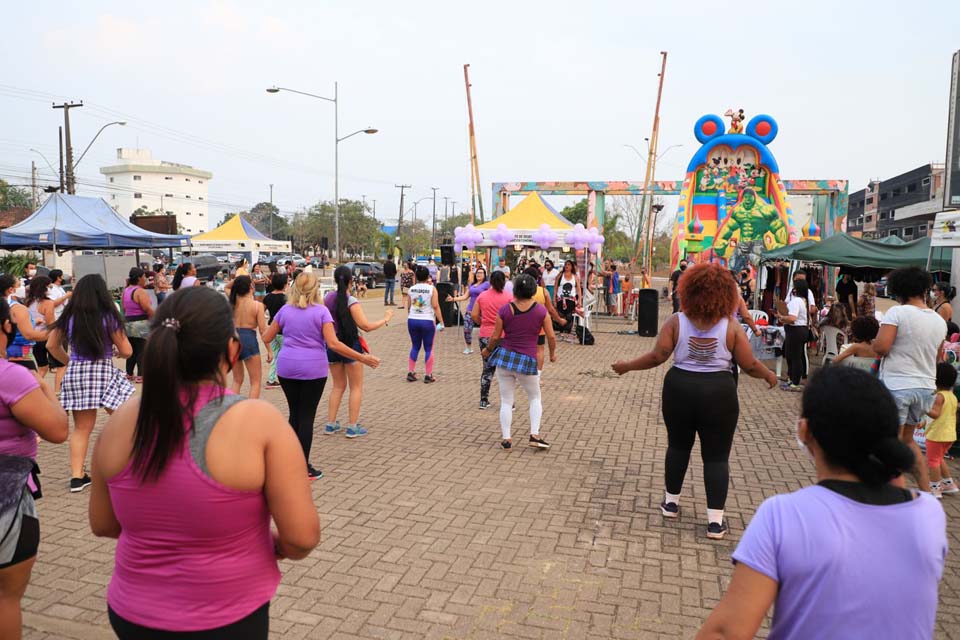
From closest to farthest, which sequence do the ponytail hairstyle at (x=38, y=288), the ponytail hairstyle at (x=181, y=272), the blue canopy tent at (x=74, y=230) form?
the ponytail hairstyle at (x=38, y=288) → the ponytail hairstyle at (x=181, y=272) → the blue canopy tent at (x=74, y=230)

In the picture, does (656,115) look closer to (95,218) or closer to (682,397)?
(95,218)

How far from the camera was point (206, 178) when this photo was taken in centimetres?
13612

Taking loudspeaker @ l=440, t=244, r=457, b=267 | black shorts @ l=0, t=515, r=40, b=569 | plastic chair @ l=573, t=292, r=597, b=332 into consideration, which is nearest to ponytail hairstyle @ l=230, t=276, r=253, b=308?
black shorts @ l=0, t=515, r=40, b=569

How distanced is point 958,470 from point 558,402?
4295mm

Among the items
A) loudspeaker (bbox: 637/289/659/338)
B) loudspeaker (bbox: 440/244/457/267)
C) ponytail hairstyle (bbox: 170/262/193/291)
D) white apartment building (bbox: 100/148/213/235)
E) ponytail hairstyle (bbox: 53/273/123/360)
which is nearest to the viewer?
ponytail hairstyle (bbox: 53/273/123/360)

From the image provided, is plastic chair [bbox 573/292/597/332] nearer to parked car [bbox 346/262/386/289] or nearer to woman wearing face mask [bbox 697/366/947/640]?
woman wearing face mask [bbox 697/366/947/640]

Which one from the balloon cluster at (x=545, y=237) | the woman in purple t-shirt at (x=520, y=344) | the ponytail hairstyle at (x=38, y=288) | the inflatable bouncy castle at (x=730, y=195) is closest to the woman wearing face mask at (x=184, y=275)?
the ponytail hairstyle at (x=38, y=288)

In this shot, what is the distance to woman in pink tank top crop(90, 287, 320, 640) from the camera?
6.03 feet

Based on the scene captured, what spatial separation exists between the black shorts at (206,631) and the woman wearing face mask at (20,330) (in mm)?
4657

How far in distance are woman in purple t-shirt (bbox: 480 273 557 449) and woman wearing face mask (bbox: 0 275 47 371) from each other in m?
3.99

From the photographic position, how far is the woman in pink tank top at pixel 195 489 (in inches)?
72.4

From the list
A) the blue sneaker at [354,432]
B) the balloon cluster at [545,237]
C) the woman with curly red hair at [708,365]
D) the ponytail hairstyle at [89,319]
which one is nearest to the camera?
the woman with curly red hair at [708,365]

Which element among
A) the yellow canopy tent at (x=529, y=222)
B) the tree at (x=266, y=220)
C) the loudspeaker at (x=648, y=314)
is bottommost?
the loudspeaker at (x=648, y=314)

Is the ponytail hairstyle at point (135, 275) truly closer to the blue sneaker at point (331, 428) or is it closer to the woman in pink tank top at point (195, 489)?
the blue sneaker at point (331, 428)
